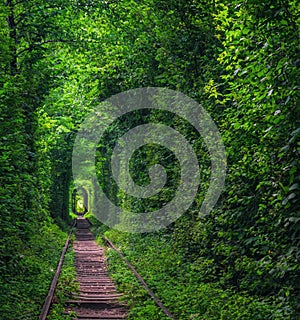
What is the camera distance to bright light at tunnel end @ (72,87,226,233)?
10.5 metres

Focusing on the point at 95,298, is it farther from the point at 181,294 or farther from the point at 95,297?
the point at 181,294

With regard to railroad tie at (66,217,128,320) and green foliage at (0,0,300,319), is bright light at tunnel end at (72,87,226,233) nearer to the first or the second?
green foliage at (0,0,300,319)

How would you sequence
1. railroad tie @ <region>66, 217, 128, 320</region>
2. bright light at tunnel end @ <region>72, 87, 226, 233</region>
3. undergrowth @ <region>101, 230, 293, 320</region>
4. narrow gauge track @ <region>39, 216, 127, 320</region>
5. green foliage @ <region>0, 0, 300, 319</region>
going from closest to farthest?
green foliage @ <region>0, 0, 300, 319</region>, undergrowth @ <region>101, 230, 293, 320</region>, narrow gauge track @ <region>39, 216, 127, 320</region>, railroad tie @ <region>66, 217, 128, 320</region>, bright light at tunnel end @ <region>72, 87, 226, 233</region>

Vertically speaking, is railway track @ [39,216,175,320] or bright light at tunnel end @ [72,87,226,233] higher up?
bright light at tunnel end @ [72,87,226,233]

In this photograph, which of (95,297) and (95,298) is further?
(95,297)

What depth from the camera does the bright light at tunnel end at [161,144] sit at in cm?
1049

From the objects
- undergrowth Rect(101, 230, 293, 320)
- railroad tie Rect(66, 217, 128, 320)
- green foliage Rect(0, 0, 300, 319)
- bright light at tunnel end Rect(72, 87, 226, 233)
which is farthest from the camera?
bright light at tunnel end Rect(72, 87, 226, 233)

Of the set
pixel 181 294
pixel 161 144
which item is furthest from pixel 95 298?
pixel 161 144

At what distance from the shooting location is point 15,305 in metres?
8.13

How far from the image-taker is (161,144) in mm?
16031

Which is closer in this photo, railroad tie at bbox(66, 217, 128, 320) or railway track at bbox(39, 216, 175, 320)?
railway track at bbox(39, 216, 175, 320)

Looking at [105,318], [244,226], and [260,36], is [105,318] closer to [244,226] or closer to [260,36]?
[244,226]

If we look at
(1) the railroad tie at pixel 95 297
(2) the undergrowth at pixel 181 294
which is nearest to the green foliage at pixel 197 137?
(2) the undergrowth at pixel 181 294

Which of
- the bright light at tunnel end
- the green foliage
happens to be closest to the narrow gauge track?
the green foliage
